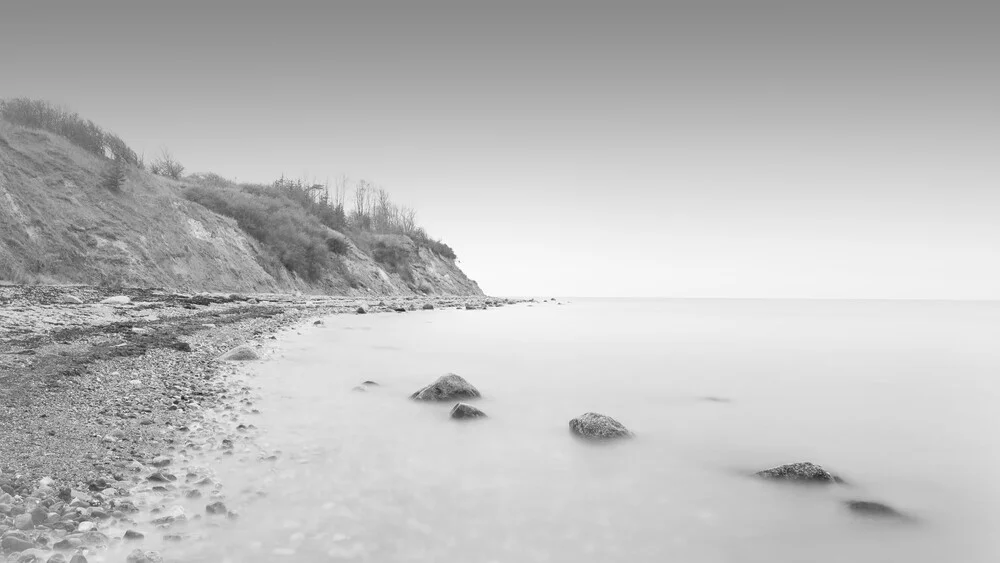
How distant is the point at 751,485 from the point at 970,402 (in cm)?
482

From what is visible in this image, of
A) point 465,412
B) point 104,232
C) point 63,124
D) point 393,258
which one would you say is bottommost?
point 465,412

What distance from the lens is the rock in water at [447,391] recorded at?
199 inches

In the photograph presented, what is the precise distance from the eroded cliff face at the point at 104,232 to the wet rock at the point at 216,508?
14.0 metres

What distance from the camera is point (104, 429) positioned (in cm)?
320

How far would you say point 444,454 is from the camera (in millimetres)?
3461

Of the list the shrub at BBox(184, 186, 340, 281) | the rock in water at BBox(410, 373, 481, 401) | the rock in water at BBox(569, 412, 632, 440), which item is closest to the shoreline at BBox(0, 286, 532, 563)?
the rock in water at BBox(410, 373, 481, 401)

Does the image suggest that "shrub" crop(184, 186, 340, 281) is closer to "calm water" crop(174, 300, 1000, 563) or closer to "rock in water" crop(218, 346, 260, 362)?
"rock in water" crop(218, 346, 260, 362)

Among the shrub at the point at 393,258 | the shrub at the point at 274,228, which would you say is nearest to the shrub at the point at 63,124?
the shrub at the point at 274,228

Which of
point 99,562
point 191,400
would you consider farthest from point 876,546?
point 191,400

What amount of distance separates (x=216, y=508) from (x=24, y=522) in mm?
685

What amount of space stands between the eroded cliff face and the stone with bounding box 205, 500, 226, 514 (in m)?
14.0

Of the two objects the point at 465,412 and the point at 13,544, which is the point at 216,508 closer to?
the point at 13,544

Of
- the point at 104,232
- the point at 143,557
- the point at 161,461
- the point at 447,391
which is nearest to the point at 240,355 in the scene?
the point at 447,391

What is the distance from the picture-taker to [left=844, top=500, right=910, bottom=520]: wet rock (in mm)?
2684
